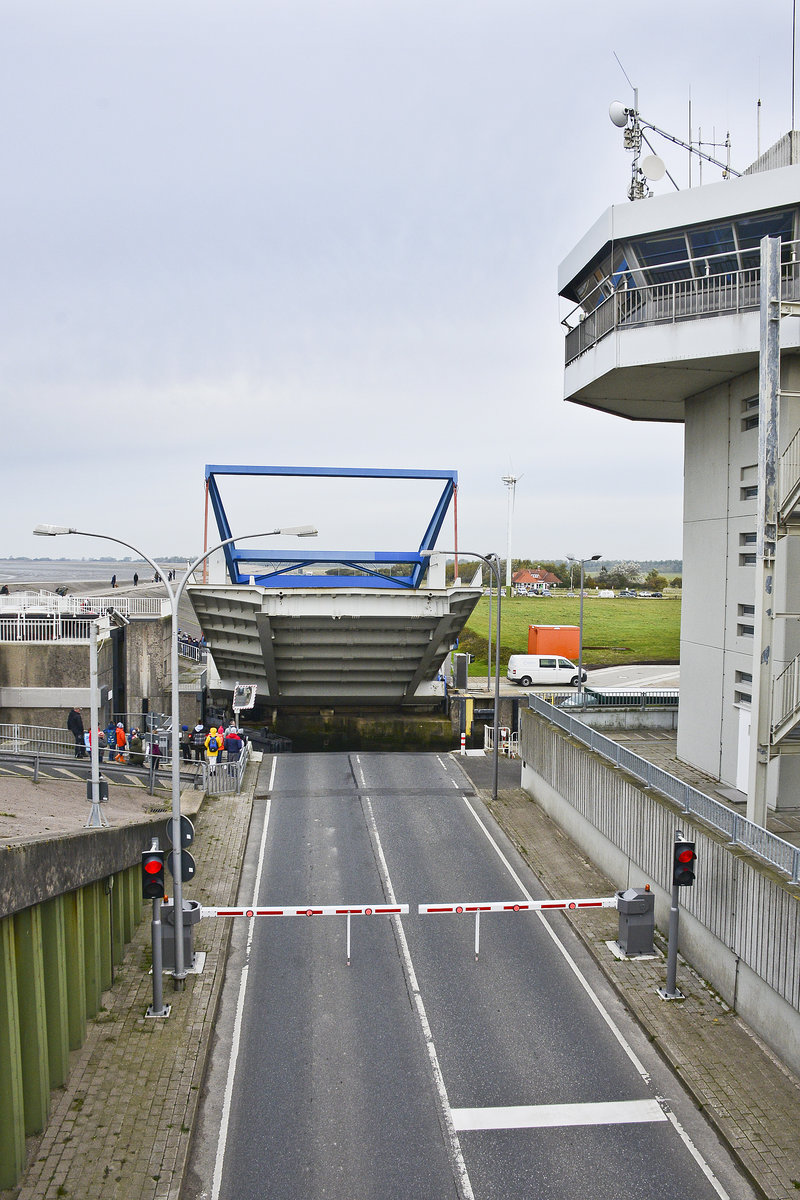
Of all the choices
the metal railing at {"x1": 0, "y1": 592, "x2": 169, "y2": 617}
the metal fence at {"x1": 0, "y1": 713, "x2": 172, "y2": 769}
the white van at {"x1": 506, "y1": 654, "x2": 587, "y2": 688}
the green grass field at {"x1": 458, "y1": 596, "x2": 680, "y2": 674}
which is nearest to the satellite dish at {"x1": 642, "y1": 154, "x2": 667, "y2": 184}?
the metal fence at {"x1": 0, "y1": 713, "x2": 172, "y2": 769}

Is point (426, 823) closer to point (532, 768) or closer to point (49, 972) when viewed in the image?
point (532, 768)

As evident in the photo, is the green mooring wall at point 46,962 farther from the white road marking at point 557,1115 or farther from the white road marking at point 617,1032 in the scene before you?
the white road marking at point 617,1032

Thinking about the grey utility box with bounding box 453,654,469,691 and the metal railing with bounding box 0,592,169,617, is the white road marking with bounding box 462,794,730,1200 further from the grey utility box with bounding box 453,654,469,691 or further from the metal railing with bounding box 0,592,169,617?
the grey utility box with bounding box 453,654,469,691

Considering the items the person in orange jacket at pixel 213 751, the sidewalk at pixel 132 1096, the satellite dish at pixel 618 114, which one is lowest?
the sidewalk at pixel 132 1096

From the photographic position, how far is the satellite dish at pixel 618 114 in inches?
769

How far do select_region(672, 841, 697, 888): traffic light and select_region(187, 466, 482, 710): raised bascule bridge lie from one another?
15514mm

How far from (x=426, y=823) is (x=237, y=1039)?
1035 centimetres

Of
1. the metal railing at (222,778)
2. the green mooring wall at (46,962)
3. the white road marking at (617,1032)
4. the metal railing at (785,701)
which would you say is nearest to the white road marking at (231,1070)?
the green mooring wall at (46,962)

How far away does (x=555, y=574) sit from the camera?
159875 mm

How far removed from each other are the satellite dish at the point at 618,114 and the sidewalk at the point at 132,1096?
63.1 feet

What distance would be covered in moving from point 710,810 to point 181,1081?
800cm

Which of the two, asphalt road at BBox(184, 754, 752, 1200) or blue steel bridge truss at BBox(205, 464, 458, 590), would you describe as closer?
asphalt road at BBox(184, 754, 752, 1200)

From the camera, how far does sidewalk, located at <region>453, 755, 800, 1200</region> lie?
852 cm

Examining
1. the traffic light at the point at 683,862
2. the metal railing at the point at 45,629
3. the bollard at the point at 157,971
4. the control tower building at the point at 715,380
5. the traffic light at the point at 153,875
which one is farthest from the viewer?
the metal railing at the point at 45,629
